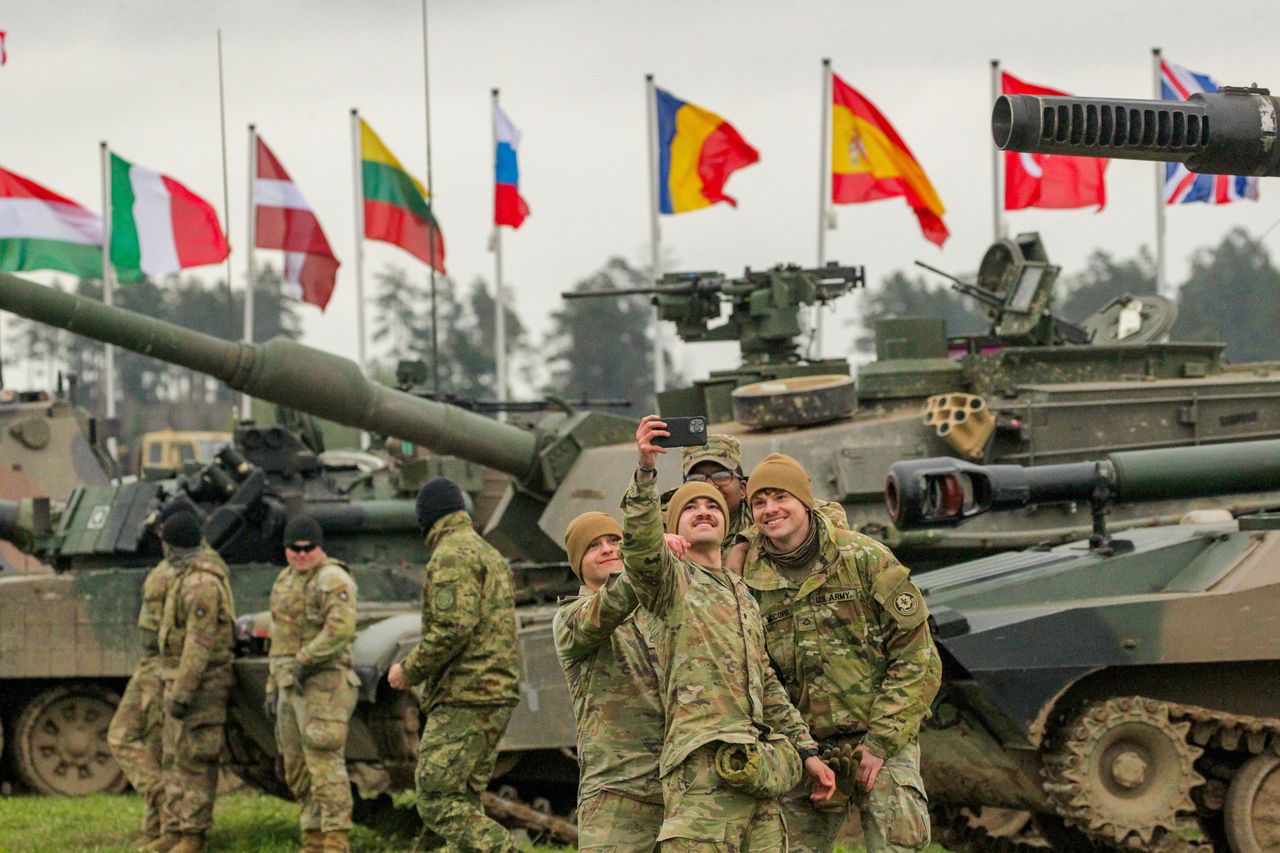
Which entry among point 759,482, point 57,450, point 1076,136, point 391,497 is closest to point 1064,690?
point 759,482

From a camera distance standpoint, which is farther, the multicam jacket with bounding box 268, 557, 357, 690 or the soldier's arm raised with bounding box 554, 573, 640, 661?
the multicam jacket with bounding box 268, 557, 357, 690

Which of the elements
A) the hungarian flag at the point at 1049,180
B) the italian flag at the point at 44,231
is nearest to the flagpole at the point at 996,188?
the hungarian flag at the point at 1049,180

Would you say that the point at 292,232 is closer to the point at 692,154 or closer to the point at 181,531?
the point at 692,154

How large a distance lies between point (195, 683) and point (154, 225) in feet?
44.4

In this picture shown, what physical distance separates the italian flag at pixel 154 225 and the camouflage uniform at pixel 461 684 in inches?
599

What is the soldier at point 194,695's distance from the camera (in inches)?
417

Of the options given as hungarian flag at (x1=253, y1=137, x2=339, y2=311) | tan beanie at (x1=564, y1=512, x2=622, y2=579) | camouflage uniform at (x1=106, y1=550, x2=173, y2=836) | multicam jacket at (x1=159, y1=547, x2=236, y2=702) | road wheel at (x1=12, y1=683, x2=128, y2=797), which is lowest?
road wheel at (x1=12, y1=683, x2=128, y2=797)

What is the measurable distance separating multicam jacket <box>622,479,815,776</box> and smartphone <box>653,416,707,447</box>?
129mm

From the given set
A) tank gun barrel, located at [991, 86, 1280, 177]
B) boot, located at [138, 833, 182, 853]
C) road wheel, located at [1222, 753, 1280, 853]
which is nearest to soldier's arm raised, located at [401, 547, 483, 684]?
boot, located at [138, 833, 182, 853]

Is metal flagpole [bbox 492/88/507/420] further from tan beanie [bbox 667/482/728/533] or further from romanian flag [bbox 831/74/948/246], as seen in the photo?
tan beanie [bbox 667/482/728/533]

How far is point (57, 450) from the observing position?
1934 centimetres

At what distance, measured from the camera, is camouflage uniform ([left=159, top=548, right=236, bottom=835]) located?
10.6m

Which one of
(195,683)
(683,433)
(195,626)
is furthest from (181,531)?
(683,433)

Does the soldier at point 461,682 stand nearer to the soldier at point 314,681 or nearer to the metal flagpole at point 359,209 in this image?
the soldier at point 314,681
